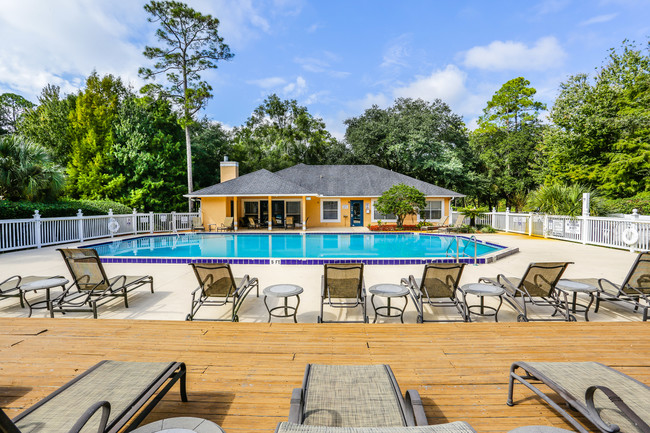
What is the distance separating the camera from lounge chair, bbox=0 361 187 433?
155 centimetres

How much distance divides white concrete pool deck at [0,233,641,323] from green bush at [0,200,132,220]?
1.86 meters

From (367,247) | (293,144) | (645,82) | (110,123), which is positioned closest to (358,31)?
(293,144)

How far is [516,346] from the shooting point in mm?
2949

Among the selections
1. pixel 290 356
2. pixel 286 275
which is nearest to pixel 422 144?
pixel 286 275

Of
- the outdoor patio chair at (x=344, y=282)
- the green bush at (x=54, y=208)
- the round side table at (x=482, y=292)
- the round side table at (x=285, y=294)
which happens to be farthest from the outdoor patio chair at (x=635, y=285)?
the green bush at (x=54, y=208)

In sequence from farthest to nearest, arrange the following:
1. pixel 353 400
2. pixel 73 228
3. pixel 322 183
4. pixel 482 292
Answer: pixel 322 183, pixel 73 228, pixel 482 292, pixel 353 400

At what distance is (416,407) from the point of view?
1.63m

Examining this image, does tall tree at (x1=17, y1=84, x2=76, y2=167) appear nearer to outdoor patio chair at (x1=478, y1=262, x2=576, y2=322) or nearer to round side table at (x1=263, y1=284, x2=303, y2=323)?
round side table at (x1=263, y1=284, x2=303, y2=323)

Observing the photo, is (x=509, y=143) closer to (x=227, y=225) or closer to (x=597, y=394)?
(x=227, y=225)

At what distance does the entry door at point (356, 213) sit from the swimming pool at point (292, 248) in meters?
4.87

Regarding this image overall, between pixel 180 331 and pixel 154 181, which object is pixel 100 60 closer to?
pixel 154 181

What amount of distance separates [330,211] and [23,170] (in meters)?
15.5

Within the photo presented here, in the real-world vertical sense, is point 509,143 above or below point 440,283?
above

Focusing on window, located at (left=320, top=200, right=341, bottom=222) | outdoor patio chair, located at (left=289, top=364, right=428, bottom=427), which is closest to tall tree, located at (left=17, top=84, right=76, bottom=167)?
window, located at (left=320, top=200, right=341, bottom=222)
